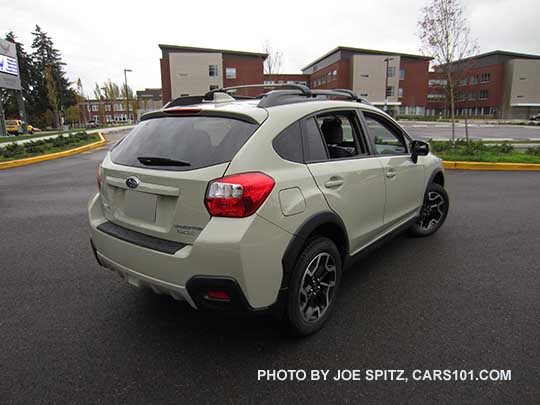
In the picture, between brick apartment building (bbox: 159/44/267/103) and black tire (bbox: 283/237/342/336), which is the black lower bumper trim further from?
brick apartment building (bbox: 159/44/267/103)

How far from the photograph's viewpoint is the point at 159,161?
2.38m

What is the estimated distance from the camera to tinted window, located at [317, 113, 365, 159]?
2904 millimetres

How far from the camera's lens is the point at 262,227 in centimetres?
208

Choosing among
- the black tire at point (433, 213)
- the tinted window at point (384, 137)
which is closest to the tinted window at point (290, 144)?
the tinted window at point (384, 137)

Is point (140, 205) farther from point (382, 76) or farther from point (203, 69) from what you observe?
point (382, 76)

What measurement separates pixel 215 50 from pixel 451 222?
198 ft

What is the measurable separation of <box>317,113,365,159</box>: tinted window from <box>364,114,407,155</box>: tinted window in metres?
0.22

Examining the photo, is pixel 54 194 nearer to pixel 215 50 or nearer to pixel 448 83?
pixel 448 83

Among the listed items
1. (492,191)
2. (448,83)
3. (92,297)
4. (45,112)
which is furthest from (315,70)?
(92,297)

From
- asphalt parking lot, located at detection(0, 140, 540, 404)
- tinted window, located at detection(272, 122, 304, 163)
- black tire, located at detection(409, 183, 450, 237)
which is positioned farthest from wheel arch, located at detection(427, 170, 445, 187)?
tinted window, located at detection(272, 122, 304, 163)

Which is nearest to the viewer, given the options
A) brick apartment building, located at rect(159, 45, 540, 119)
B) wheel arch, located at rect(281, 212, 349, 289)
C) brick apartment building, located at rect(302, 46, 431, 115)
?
wheel arch, located at rect(281, 212, 349, 289)

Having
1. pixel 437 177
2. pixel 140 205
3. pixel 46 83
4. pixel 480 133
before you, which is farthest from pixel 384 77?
pixel 140 205

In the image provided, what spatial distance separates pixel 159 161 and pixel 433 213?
3712 mm

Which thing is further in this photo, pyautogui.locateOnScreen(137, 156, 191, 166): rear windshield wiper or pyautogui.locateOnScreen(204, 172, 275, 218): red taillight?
pyautogui.locateOnScreen(137, 156, 191, 166): rear windshield wiper
